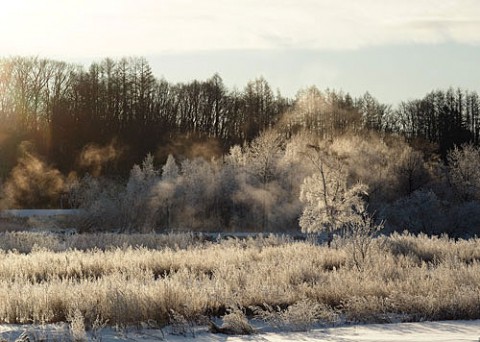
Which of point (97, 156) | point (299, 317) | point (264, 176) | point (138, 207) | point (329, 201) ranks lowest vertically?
point (138, 207)

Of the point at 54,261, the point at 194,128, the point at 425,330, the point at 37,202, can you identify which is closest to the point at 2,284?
the point at 54,261

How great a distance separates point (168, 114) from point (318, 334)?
201 feet

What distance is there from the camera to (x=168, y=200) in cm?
4000

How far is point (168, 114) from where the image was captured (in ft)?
227

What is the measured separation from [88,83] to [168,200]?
106 ft

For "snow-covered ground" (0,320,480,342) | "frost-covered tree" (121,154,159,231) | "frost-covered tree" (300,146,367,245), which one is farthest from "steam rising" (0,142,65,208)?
"snow-covered ground" (0,320,480,342)

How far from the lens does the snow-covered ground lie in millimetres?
8367

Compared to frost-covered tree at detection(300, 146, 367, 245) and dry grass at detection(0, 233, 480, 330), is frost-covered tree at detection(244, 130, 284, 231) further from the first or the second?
dry grass at detection(0, 233, 480, 330)

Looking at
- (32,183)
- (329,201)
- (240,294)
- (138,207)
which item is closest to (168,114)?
(32,183)

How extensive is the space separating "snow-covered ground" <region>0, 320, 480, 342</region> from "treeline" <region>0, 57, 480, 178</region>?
50.6 metres

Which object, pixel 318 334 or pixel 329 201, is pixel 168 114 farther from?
pixel 318 334

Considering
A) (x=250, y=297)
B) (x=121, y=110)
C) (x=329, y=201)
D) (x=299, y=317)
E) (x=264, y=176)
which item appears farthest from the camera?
(x=121, y=110)

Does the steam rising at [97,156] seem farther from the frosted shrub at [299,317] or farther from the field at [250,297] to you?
the frosted shrub at [299,317]

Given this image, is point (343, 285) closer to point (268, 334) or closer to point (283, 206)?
point (268, 334)
